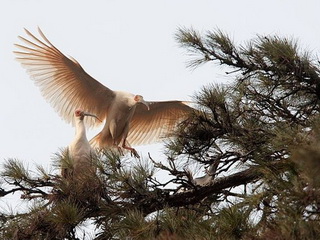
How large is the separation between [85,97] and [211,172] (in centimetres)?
212

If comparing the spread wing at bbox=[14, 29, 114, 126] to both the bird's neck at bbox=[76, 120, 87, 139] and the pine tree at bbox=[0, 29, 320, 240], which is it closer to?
the bird's neck at bbox=[76, 120, 87, 139]

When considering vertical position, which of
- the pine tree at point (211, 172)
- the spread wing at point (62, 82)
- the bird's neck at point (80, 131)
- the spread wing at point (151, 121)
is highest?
the spread wing at point (62, 82)

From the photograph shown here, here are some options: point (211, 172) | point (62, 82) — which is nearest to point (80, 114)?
point (62, 82)

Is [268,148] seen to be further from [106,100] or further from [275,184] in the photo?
[106,100]

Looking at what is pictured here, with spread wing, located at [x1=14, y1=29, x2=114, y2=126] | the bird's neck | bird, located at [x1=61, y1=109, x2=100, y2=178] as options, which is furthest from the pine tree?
spread wing, located at [x1=14, y1=29, x2=114, y2=126]

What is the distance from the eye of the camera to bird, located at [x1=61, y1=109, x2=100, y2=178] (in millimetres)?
3777

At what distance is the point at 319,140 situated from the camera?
Answer: 2465mm

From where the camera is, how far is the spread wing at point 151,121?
6.00 meters

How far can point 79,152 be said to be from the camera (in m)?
4.57

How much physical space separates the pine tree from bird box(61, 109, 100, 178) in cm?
6

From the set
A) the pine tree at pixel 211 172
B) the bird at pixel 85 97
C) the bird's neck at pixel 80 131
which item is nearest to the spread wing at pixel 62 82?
the bird at pixel 85 97

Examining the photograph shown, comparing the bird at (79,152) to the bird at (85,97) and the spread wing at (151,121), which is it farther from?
the spread wing at (151,121)

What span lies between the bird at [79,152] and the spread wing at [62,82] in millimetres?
375

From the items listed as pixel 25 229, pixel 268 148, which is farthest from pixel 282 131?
pixel 25 229
